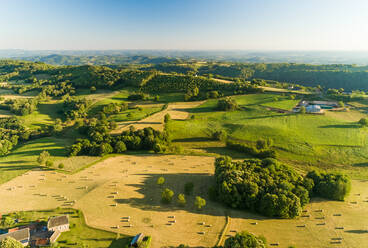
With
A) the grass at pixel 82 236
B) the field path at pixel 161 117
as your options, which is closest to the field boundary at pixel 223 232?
the grass at pixel 82 236

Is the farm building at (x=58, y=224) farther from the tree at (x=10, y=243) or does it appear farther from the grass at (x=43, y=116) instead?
the grass at (x=43, y=116)

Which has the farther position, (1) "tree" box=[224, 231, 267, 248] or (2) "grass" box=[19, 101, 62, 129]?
(2) "grass" box=[19, 101, 62, 129]

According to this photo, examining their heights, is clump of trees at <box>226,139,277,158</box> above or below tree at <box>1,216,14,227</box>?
above

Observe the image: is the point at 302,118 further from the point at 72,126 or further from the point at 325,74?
the point at 325,74

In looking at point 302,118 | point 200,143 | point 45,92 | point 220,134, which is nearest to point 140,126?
point 200,143

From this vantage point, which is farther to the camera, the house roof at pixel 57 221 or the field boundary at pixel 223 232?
the house roof at pixel 57 221

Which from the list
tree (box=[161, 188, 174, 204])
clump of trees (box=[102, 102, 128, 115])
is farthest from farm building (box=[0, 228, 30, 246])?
clump of trees (box=[102, 102, 128, 115])

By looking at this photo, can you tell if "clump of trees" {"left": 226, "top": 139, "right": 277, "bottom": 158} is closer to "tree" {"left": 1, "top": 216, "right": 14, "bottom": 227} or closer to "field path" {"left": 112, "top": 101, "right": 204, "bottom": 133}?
"field path" {"left": 112, "top": 101, "right": 204, "bottom": 133}

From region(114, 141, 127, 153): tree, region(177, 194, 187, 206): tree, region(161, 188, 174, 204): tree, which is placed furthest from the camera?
region(114, 141, 127, 153): tree
